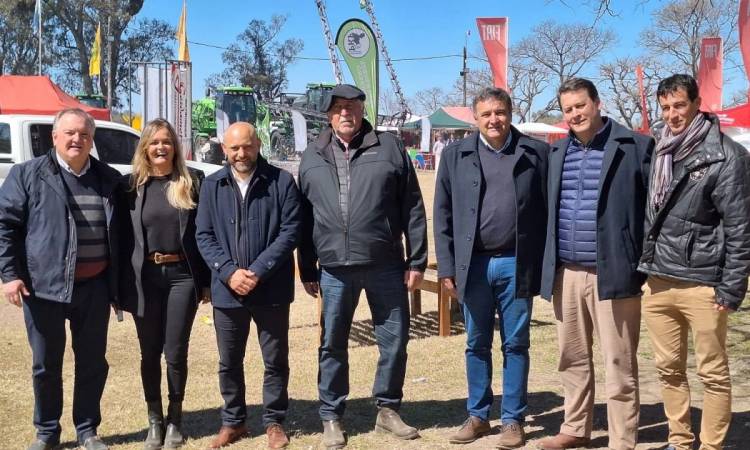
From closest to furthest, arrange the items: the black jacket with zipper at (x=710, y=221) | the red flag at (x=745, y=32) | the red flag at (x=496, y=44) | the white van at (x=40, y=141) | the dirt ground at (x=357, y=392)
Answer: the black jacket with zipper at (x=710, y=221) < the dirt ground at (x=357, y=392) < the red flag at (x=745, y=32) < the white van at (x=40, y=141) < the red flag at (x=496, y=44)

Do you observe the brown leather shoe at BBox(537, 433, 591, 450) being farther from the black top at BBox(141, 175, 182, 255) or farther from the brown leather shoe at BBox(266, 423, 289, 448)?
the black top at BBox(141, 175, 182, 255)

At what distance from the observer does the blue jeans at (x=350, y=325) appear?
14.1 ft

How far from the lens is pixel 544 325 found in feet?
24.7

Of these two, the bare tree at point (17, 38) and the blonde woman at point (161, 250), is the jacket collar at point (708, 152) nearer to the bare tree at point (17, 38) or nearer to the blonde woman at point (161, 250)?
the blonde woman at point (161, 250)

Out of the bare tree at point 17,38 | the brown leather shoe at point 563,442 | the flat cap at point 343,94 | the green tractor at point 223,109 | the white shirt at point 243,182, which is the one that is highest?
the bare tree at point 17,38

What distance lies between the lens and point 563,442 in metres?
4.16

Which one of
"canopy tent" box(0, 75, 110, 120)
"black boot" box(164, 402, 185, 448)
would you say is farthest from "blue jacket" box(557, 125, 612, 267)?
"canopy tent" box(0, 75, 110, 120)

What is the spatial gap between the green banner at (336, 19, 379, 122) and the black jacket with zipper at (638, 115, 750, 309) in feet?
31.6

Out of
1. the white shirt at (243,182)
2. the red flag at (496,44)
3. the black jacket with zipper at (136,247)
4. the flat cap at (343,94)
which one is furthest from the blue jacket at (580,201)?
the red flag at (496,44)

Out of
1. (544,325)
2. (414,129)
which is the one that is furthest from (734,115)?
(414,129)

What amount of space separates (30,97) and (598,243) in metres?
19.0

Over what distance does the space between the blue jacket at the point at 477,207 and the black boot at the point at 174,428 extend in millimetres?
1676

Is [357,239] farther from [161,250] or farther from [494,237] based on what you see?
[161,250]

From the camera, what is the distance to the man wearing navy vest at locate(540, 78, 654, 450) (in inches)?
151
